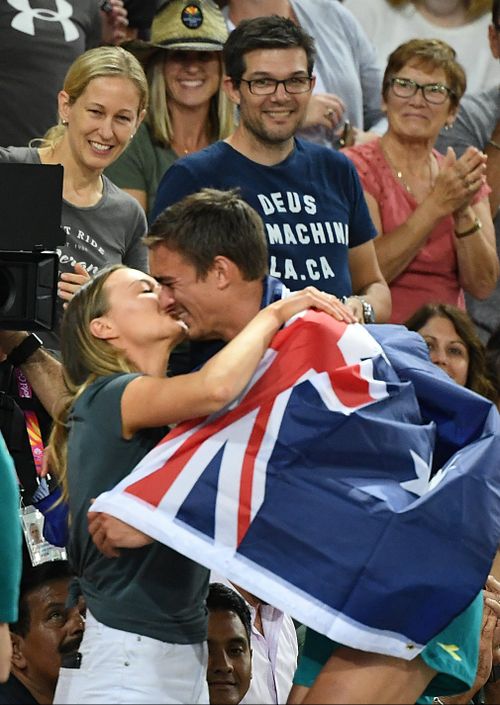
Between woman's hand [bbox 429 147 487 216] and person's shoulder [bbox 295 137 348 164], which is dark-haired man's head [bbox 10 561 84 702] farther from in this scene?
woman's hand [bbox 429 147 487 216]

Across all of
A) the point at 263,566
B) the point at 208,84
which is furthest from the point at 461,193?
the point at 263,566

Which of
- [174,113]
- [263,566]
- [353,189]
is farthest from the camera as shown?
[174,113]

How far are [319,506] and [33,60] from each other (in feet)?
8.67

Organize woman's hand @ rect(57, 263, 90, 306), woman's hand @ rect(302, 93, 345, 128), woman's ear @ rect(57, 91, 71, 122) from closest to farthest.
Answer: woman's hand @ rect(57, 263, 90, 306) → woman's ear @ rect(57, 91, 71, 122) → woman's hand @ rect(302, 93, 345, 128)

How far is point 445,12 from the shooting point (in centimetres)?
677

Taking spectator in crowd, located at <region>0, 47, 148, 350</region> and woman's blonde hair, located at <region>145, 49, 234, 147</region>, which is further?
woman's blonde hair, located at <region>145, 49, 234, 147</region>

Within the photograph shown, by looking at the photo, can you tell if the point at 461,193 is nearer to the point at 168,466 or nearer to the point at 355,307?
the point at 355,307

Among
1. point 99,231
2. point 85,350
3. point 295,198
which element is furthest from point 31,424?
point 295,198

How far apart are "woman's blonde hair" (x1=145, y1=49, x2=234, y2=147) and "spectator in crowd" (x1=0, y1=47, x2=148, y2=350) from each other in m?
0.53

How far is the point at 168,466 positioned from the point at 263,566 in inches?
12.0

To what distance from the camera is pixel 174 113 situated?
17.7 feet

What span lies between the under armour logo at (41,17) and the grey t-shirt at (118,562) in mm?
2348

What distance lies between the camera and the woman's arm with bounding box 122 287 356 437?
316cm

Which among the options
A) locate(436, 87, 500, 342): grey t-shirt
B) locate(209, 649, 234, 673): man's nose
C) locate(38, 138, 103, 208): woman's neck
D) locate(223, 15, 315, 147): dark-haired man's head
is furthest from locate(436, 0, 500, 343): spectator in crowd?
locate(209, 649, 234, 673): man's nose
